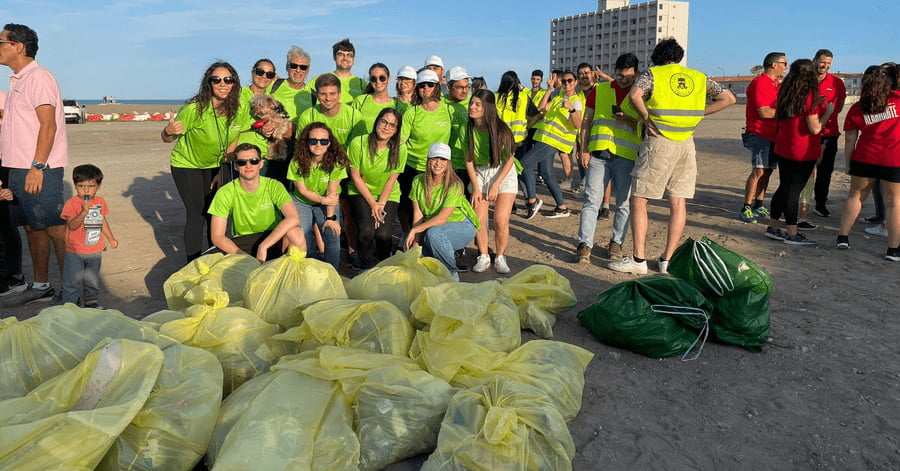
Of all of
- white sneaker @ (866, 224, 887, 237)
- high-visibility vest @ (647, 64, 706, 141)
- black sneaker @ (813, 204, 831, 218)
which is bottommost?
white sneaker @ (866, 224, 887, 237)

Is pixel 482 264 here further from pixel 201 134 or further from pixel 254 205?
pixel 201 134

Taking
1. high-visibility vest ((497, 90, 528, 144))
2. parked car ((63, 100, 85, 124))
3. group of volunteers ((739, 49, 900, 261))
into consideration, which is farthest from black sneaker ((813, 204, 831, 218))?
parked car ((63, 100, 85, 124))

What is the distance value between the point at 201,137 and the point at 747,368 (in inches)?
163

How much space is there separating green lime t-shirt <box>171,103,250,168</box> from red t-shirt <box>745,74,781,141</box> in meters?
5.22

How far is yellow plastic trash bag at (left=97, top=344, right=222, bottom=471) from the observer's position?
2.23m

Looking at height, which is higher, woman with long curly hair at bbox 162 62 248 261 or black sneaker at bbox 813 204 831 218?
woman with long curly hair at bbox 162 62 248 261

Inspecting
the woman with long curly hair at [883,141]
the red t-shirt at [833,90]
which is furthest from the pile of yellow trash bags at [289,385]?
the red t-shirt at [833,90]

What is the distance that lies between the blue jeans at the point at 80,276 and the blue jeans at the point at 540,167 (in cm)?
460

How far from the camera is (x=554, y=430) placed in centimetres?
238

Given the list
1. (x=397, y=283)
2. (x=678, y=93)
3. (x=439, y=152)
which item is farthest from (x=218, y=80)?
(x=678, y=93)

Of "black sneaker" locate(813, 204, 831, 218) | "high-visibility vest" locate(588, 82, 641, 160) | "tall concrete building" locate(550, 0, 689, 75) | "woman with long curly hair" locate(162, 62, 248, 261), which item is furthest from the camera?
"tall concrete building" locate(550, 0, 689, 75)

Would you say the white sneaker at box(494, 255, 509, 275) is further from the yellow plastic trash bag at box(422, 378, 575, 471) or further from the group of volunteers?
the group of volunteers

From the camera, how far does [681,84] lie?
484 cm

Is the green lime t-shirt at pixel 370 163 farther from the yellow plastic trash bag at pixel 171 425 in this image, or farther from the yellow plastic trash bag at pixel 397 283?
the yellow plastic trash bag at pixel 171 425
